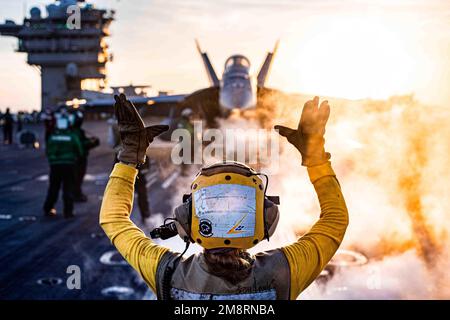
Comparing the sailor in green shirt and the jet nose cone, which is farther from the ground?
the jet nose cone

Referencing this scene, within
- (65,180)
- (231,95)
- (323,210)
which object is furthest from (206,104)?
(323,210)

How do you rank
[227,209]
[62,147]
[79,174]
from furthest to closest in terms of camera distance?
[79,174], [62,147], [227,209]

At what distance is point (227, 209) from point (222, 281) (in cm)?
36

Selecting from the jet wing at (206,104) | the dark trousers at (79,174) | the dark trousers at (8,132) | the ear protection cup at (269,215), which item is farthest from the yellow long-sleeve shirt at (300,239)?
the dark trousers at (8,132)

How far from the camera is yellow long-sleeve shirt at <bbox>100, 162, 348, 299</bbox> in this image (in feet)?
7.59

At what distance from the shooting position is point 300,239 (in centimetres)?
243

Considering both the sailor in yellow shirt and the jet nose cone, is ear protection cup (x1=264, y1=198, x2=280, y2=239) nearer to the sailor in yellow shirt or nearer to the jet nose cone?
the sailor in yellow shirt

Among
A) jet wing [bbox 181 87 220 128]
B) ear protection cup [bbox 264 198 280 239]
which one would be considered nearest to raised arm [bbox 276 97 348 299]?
ear protection cup [bbox 264 198 280 239]

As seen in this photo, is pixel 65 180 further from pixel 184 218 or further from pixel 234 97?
pixel 184 218

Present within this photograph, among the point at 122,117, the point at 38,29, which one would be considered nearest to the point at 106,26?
the point at 38,29

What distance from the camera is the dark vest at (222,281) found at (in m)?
2.17

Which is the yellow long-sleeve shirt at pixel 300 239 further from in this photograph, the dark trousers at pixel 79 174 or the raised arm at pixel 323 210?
the dark trousers at pixel 79 174

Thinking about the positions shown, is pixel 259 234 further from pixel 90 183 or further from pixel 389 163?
pixel 90 183

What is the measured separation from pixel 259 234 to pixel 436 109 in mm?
6458
